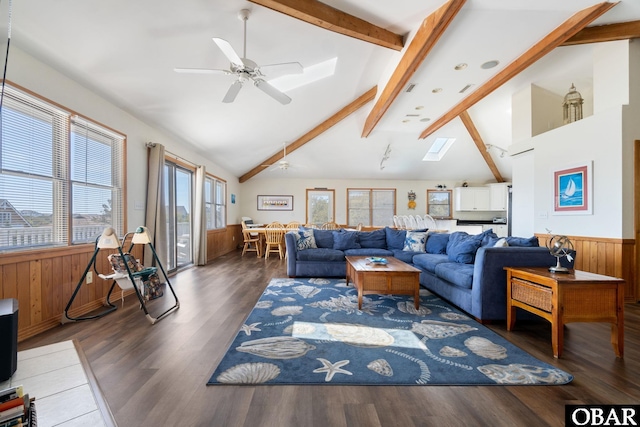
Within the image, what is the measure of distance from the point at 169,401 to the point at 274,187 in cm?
799

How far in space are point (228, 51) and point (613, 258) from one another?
5196mm

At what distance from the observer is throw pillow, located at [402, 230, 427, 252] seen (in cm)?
467

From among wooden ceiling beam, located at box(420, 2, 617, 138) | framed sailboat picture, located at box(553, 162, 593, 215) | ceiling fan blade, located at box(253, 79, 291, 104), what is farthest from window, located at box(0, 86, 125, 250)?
framed sailboat picture, located at box(553, 162, 593, 215)

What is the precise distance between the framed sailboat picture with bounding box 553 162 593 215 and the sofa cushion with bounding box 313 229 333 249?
369 cm

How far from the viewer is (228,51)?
7.55 feet

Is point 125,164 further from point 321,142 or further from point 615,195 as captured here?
point 615,195

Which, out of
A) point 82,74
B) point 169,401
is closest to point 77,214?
point 82,74

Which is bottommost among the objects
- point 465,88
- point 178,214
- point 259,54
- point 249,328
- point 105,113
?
point 249,328

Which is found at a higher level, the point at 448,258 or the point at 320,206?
the point at 320,206

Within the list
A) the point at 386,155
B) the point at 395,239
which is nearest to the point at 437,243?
the point at 395,239

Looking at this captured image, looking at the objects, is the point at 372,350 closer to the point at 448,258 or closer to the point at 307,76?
the point at 448,258

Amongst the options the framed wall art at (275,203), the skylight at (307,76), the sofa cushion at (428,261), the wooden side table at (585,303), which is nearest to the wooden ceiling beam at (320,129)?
the framed wall art at (275,203)

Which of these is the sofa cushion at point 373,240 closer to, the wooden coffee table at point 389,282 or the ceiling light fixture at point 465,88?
the wooden coffee table at point 389,282

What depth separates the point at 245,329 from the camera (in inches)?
97.5
